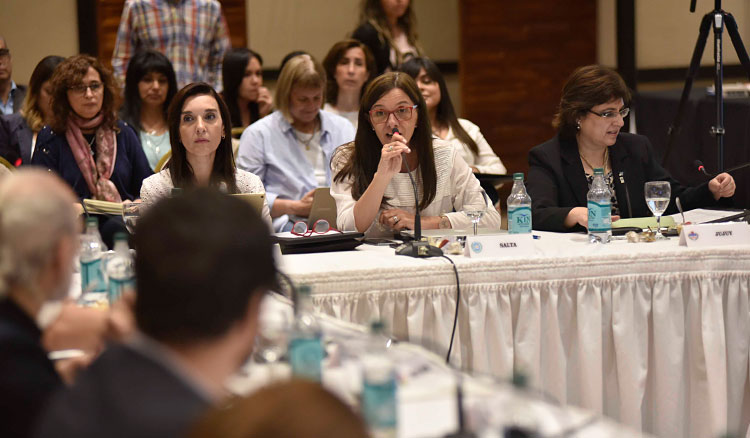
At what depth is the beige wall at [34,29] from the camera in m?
5.77

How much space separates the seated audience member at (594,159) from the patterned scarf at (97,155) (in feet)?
5.91

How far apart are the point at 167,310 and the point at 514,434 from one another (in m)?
0.43

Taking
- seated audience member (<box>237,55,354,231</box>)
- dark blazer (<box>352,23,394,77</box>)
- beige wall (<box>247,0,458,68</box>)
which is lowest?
seated audience member (<box>237,55,354,231</box>)

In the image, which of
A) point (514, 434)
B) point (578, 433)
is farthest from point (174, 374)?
point (578, 433)

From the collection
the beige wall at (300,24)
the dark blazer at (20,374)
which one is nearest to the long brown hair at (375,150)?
the dark blazer at (20,374)

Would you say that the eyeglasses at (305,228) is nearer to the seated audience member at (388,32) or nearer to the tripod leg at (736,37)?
the seated audience member at (388,32)

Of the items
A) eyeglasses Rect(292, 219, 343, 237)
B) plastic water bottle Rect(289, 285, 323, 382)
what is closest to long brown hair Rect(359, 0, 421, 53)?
eyeglasses Rect(292, 219, 343, 237)

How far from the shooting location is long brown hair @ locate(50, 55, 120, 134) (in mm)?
3750

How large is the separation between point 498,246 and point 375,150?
0.76m

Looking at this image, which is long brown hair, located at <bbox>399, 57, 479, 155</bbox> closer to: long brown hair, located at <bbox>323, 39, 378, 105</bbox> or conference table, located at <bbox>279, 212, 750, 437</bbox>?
long brown hair, located at <bbox>323, 39, 378, 105</bbox>

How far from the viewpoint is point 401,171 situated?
10.2 ft

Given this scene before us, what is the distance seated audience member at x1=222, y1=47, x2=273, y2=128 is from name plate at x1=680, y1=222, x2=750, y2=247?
269cm

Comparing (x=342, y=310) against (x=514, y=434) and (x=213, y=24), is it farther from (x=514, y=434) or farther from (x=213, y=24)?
(x=213, y=24)

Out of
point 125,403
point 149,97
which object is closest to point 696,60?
point 149,97
